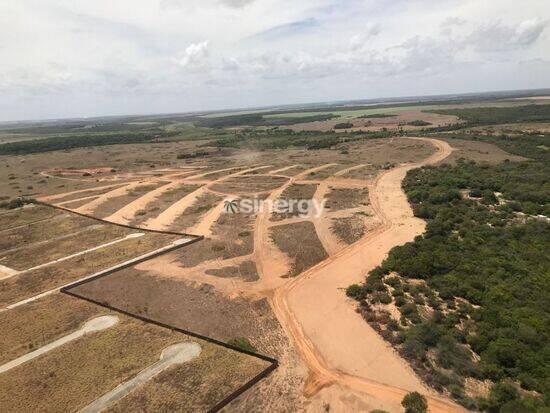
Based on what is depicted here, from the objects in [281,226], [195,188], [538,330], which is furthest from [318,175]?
[538,330]

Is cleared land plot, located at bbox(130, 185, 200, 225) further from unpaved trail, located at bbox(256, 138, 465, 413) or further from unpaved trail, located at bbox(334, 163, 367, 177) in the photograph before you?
unpaved trail, located at bbox(334, 163, 367, 177)

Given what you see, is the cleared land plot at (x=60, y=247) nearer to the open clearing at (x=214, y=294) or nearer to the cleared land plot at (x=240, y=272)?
the open clearing at (x=214, y=294)

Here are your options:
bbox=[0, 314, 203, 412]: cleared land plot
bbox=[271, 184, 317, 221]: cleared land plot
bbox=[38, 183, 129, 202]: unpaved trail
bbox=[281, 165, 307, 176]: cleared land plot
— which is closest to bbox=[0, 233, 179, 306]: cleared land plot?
bbox=[0, 314, 203, 412]: cleared land plot

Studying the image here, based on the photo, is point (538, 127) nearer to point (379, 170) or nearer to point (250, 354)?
point (379, 170)

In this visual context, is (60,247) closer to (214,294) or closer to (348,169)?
(214,294)

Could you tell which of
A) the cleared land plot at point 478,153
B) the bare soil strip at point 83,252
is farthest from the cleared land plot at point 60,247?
the cleared land plot at point 478,153

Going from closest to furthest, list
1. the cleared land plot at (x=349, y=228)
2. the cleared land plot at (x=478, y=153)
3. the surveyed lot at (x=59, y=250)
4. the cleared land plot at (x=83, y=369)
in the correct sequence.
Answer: the cleared land plot at (x=83, y=369) < the surveyed lot at (x=59, y=250) < the cleared land plot at (x=349, y=228) < the cleared land plot at (x=478, y=153)
